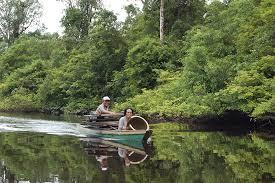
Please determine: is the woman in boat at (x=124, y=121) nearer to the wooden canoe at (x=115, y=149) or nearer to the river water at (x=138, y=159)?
the wooden canoe at (x=115, y=149)

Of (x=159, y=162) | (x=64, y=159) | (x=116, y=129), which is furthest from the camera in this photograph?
(x=116, y=129)

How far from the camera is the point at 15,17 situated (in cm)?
5981

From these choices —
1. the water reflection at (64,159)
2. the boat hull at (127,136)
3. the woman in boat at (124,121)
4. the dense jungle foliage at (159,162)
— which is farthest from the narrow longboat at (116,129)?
the dense jungle foliage at (159,162)

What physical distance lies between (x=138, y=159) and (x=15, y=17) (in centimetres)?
5019

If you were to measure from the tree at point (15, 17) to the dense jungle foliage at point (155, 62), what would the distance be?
5.11ft

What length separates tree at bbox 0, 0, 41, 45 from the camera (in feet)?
193

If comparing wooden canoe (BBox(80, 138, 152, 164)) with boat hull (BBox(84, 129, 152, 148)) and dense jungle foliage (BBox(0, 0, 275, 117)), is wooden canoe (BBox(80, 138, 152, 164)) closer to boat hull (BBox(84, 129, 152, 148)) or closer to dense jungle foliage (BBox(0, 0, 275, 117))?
boat hull (BBox(84, 129, 152, 148))

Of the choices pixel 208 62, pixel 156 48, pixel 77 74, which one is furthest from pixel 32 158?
pixel 77 74

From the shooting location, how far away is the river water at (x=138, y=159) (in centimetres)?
1034

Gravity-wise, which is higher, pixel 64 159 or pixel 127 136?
pixel 127 136

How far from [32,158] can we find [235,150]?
20.0 feet

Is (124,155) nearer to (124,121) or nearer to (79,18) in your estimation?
(124,121)

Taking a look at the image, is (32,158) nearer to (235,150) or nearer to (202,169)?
(202,169)

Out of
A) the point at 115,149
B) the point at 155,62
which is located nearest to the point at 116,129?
the point at 115,149
